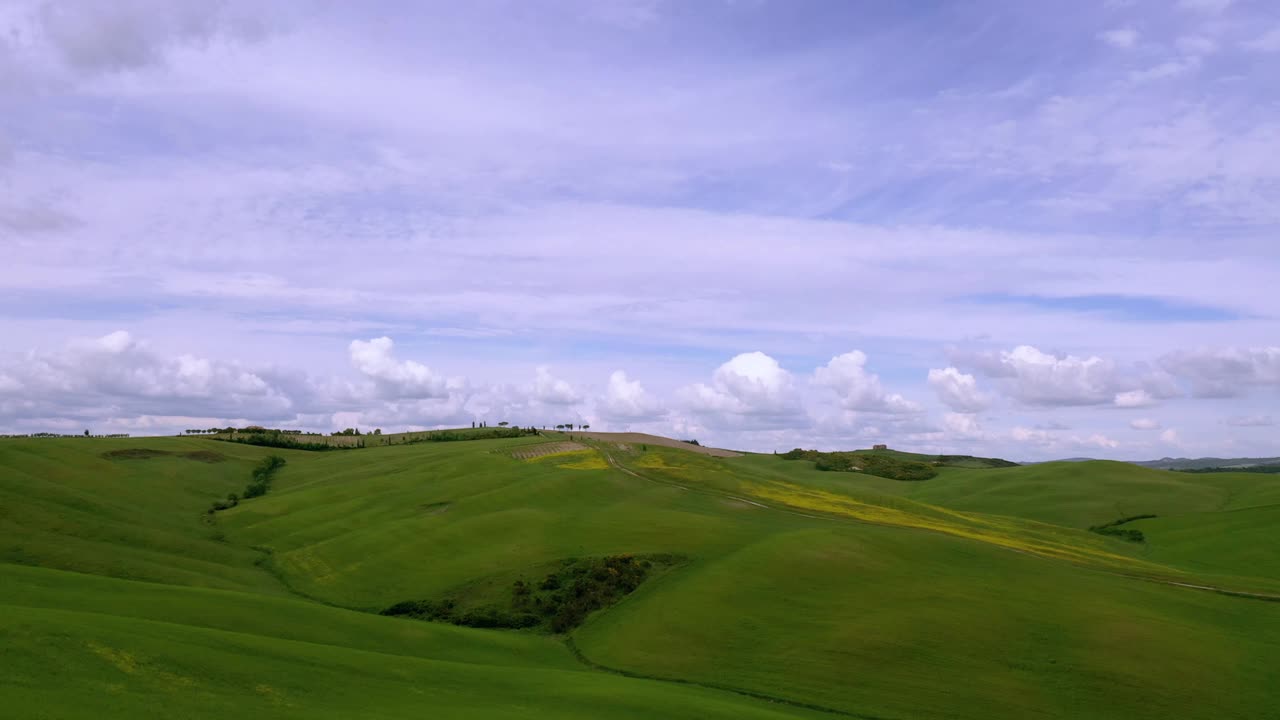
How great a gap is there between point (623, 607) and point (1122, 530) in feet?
282

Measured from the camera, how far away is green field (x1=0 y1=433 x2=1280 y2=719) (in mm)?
30328

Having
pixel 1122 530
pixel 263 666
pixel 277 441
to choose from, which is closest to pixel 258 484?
pixel 277 441

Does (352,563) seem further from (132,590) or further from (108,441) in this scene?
(108,441)

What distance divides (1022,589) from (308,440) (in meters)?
166

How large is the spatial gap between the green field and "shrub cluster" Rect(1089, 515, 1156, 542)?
14.8 feet

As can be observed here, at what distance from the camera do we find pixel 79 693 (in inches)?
906

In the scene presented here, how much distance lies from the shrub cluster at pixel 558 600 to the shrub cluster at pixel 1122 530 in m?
75.4

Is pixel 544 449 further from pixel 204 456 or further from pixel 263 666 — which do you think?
pixel 263 666

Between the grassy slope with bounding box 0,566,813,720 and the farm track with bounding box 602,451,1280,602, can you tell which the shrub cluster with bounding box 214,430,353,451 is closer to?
the farm track with bounding box 602,451,1280,602

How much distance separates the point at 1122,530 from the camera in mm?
109438

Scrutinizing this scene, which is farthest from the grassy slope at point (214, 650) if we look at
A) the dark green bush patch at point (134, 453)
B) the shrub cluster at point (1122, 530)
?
the shrub cluster at point (1122, 530)

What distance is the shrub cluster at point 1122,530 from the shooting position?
10531 centimetres

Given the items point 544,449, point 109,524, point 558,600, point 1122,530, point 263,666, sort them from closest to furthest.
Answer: point 263,666
point 558,600
point 109,524
point 1122,530
point 544,449

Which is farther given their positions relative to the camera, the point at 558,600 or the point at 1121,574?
the point at 1121,574
